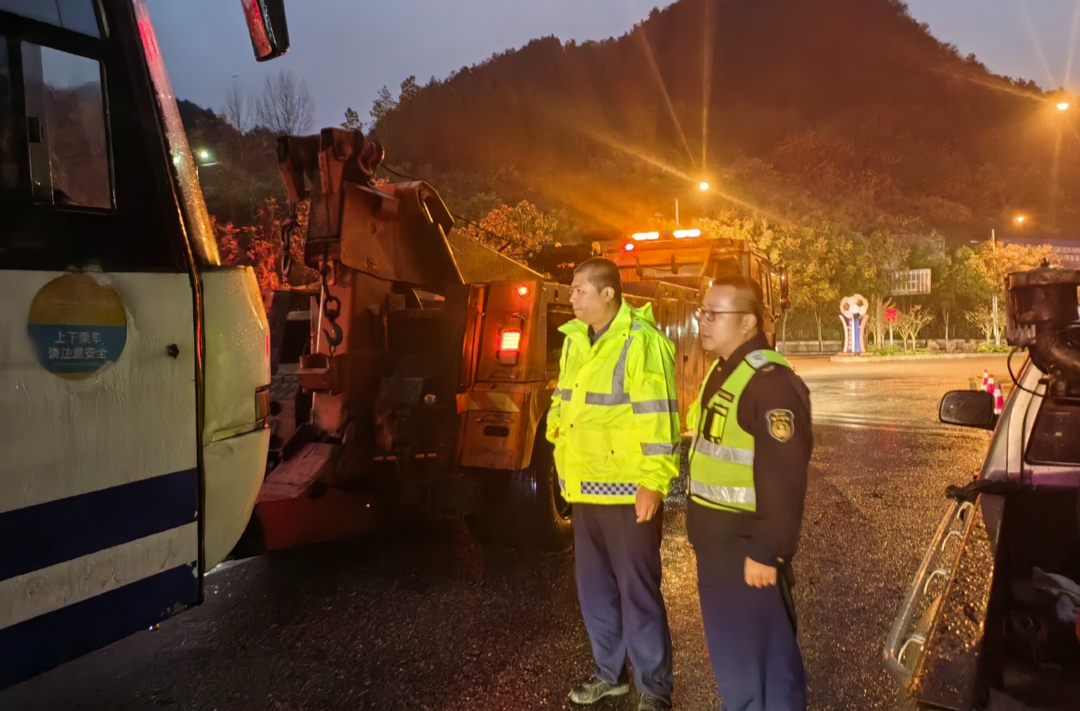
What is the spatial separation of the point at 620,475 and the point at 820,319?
47640mm

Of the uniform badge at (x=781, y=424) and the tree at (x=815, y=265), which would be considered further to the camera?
the tree at (x=815, y=265)

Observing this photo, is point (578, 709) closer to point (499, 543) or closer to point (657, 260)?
point (499, 543)

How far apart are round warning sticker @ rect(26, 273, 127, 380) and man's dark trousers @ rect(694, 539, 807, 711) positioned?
2090 millimetres

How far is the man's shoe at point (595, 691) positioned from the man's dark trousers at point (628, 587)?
0.06m

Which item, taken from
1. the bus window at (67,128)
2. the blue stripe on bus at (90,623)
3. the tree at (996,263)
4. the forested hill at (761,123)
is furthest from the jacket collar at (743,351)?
the forested hill at (761,123)

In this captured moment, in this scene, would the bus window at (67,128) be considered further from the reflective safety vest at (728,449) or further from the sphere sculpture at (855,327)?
the sphere sculpture at (855,327)

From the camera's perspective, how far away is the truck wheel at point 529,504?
472 cm

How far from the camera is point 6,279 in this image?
6.50 ft

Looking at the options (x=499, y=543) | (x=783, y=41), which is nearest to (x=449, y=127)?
(x=783, y=41)

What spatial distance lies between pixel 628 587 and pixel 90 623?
1.90 m

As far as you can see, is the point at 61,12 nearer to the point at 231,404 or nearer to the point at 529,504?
the point at 231,404

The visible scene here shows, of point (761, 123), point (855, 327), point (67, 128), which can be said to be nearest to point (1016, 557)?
point (67, 128)

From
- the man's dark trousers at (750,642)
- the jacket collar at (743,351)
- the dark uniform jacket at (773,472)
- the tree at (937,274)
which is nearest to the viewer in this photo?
the dark uniform jacket at (773,472)

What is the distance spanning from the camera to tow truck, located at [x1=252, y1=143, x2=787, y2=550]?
4.38 m
